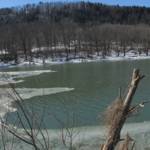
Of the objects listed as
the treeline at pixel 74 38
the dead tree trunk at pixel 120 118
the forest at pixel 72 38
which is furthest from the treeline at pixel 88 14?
the dead tree trunk at pixel 120 118

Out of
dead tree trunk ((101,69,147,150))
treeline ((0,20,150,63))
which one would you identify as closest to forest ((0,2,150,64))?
treeline ((0,20,150,63))

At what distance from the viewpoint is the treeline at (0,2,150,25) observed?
124625mm

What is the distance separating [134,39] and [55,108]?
69.8 meters

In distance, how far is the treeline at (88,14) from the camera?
125 meters

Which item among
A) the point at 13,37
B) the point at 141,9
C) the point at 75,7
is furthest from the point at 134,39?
the point at 75,7

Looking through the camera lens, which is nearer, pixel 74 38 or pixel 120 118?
pixel 120 118

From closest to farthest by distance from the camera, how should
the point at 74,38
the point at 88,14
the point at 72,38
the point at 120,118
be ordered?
the point at 120,118
the point at 74,38
the point at 72,38
the point at 88,14

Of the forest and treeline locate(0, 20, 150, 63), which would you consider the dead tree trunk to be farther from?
treeline locate(0, 20, 150, 63)

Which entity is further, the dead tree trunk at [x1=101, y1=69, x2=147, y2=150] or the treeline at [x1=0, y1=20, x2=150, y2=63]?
the treeline at [x1=0, y1=20, x2=150, y2=63]

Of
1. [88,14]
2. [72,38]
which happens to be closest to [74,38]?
[72,38]

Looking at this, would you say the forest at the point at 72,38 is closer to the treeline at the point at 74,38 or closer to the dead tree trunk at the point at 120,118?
the treeline at the point at 74,38

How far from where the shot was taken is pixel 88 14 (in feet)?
434

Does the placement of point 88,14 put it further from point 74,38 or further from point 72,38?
point 74,38

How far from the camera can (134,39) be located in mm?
73250
